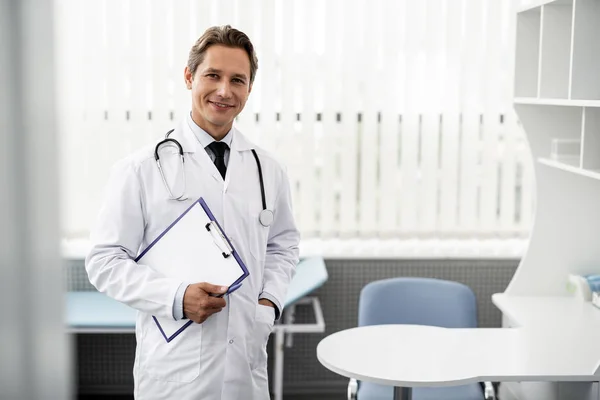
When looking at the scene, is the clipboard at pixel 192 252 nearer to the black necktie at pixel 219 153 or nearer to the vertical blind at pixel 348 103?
the black necktie at pixel 219 153

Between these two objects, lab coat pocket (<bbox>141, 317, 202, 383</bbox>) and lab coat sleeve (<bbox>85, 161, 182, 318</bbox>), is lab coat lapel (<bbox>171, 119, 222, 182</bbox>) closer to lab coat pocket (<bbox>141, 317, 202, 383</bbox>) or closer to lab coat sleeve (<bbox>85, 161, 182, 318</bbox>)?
lab coat sleeve (<bbox>85, 161, 182, 318</bbox>)

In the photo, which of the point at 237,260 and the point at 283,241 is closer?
the point at 237,260

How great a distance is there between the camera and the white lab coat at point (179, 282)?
6.22ft

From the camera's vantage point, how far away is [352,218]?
3.94m

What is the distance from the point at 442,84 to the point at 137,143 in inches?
63.0

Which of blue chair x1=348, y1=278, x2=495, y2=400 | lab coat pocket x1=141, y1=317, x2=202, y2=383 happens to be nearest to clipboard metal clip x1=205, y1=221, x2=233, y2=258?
lab coat pocket x1=141, y1=317, x2=202, y2=383

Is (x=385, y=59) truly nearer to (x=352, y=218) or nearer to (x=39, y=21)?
(x=352, y=218)

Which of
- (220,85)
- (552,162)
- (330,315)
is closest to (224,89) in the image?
(220,85)

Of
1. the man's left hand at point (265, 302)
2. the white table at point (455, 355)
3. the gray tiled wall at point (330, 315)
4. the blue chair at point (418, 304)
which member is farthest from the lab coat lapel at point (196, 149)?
the gray tiled wall at point (330, 315)

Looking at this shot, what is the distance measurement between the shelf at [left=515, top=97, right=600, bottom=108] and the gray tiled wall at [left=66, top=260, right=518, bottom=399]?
3.88 feet

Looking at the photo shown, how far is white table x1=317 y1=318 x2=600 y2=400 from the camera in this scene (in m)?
2.23

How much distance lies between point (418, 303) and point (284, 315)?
31.6 inches

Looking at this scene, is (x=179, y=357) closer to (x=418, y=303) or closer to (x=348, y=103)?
(x=418, y=303)

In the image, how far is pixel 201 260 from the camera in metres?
1.92
